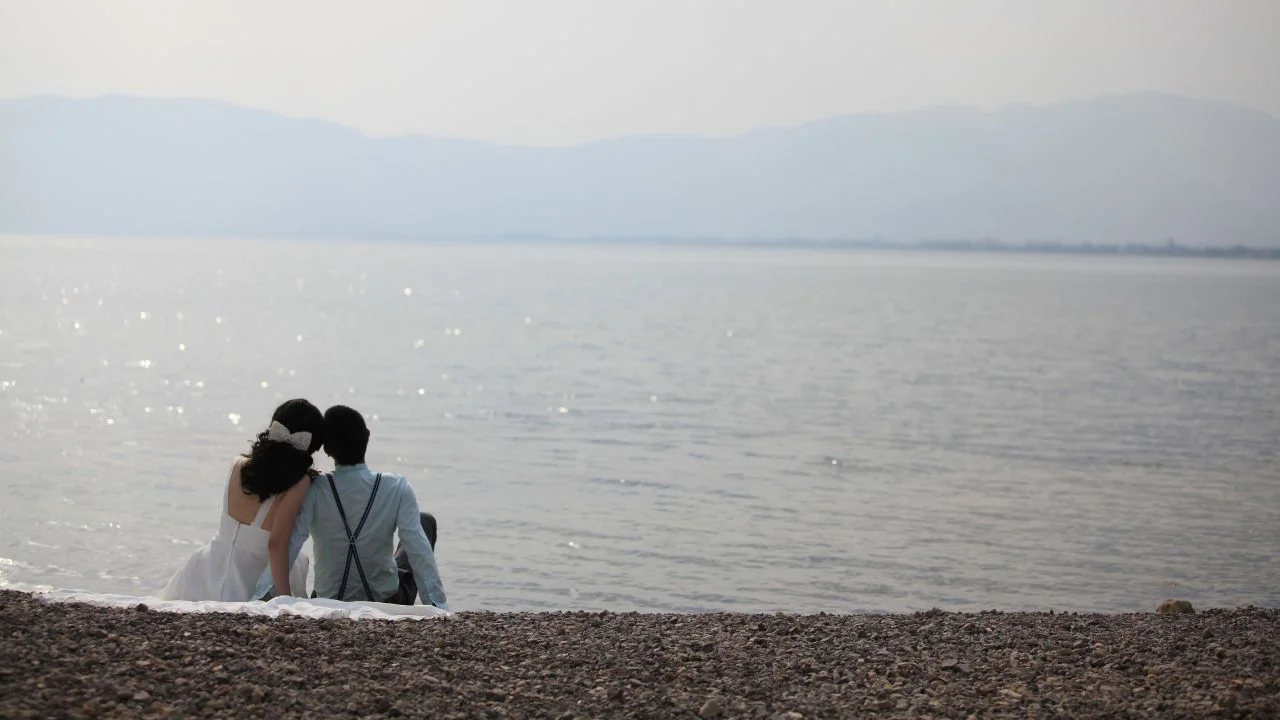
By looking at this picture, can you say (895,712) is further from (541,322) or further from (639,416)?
(541,322)

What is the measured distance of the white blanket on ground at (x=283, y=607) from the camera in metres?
7.11

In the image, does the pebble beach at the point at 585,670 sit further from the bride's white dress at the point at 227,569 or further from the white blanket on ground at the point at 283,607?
the bride's white dress at the point at 227,569

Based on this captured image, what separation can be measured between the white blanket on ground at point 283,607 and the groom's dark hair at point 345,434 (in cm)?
81

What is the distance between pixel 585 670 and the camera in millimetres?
6262

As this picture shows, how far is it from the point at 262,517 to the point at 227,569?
1.40 feet

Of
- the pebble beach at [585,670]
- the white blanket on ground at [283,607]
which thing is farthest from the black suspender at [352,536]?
the pebble beach at [585,670]

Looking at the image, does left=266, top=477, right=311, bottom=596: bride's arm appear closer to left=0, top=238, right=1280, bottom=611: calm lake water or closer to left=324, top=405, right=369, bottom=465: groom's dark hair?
left=324, top=405, right=369, bottom=465: groom's dark hair

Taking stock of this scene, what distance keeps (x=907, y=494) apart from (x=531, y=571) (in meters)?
6.79

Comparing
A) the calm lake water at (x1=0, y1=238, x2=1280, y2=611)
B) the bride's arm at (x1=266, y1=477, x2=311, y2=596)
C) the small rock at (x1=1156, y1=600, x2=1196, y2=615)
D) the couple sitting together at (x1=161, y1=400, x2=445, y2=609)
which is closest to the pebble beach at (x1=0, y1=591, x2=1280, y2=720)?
the couple sitting together at (x1=161, y1=400, x2=445, y2=609)

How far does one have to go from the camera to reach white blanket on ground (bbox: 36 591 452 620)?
7.11 m

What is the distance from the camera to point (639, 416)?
2709cm

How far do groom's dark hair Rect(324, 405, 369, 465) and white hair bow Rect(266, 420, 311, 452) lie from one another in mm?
110

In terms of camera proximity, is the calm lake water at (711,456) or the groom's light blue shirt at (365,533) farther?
the calm lake water at (711,456)

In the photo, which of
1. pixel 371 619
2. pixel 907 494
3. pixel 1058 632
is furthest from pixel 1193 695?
pixel 907 494
